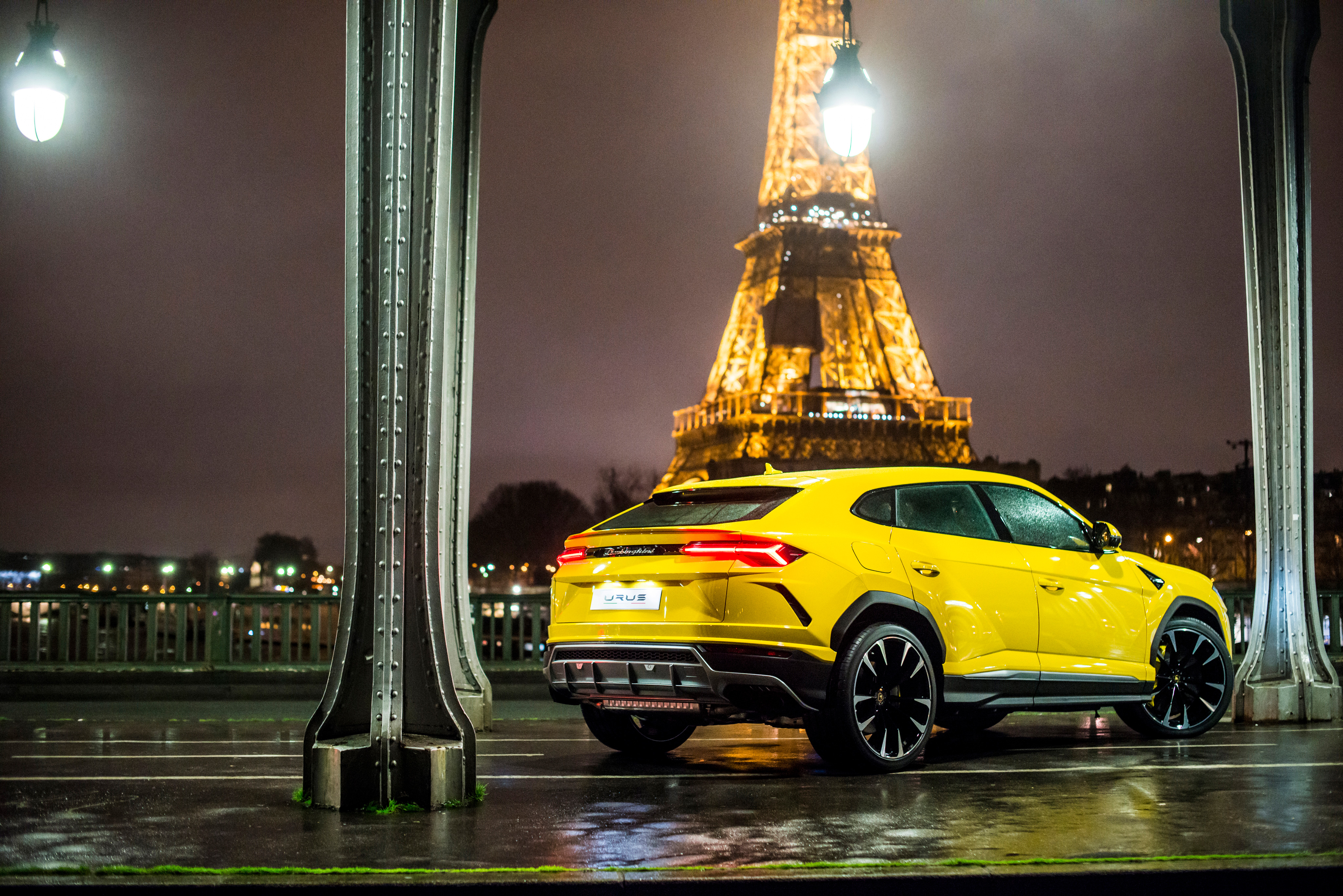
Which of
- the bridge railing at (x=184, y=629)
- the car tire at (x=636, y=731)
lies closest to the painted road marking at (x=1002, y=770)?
the car tire at (x=636, y=731)

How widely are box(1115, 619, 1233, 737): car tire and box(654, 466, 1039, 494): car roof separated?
1773 millimetres

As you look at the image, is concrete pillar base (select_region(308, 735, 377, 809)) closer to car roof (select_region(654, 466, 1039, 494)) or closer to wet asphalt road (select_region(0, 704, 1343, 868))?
wet asphalt road (select_region(0, 704, 1343, 868))

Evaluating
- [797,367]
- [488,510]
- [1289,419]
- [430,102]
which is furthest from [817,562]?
[488,510]

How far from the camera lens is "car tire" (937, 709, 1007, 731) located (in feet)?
28.6

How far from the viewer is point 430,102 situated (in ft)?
23.3

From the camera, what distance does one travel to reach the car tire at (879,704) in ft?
26.0

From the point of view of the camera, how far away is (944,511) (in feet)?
29.5

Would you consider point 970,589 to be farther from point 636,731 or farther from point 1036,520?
point 636,731

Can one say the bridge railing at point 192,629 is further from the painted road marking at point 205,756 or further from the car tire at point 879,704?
the car tire at point 879,704

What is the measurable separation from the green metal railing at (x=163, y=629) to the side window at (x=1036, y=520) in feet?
25.5

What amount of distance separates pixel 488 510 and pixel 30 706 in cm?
10042

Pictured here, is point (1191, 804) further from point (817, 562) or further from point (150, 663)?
point (150, 663)

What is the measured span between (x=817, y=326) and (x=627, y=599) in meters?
74.2

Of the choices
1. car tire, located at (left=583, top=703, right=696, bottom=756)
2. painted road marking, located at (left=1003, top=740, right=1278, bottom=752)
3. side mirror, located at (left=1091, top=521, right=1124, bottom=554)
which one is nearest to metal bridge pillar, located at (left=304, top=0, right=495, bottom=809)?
car tire, located at (left=583, top=703, right=696, bottom=756)
